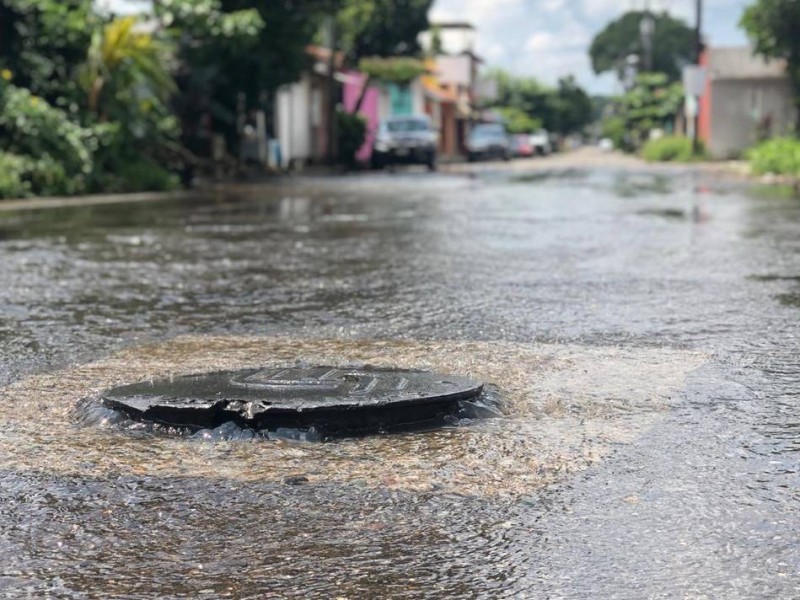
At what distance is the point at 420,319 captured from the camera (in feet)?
19.5

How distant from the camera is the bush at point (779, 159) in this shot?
2244cm

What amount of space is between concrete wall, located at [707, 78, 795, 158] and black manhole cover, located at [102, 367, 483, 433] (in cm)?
3753

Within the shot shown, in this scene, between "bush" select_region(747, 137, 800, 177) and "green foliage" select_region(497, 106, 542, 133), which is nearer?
"bush" select_region(747, 137, 800, 177)

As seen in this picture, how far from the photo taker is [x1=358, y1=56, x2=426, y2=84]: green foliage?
45.3 metres

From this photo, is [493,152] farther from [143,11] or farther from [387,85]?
[143,11]

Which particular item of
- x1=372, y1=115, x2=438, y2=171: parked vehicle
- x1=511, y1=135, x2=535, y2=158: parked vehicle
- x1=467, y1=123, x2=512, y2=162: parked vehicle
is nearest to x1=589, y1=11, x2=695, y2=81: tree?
x1=511, y1=135, x2=535, y2=158: parked vehicle

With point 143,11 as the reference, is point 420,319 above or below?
below

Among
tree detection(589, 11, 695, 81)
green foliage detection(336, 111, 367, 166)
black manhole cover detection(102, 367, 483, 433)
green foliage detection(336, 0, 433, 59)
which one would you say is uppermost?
tree detection(589, 11, 695, 81)

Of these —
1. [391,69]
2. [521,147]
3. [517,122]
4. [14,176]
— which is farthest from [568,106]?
[14,176]

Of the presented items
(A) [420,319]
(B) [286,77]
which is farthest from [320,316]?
(B) [286,77]

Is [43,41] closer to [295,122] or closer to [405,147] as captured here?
[405,147]

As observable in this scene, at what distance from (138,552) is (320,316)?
3507mm

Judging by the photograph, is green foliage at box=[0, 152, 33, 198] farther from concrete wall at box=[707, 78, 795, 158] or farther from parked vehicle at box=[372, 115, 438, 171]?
concrete wall at box=[707, 78, 795, 158]

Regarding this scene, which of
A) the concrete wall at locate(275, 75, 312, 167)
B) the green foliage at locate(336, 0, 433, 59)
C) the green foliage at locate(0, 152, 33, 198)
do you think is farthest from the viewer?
the green foliage at locate(336, 0, 433, 59)
